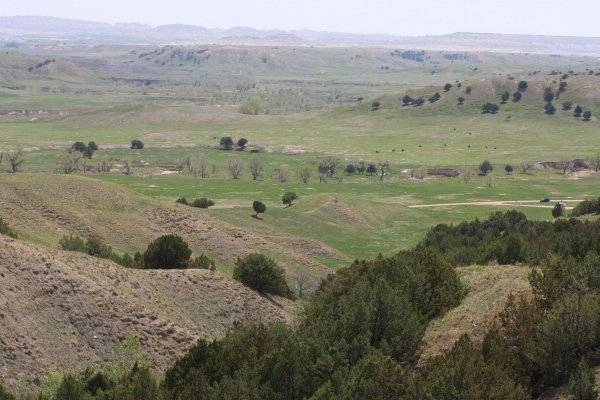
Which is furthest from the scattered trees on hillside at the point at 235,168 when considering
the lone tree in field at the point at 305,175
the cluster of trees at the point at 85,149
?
the cluster of trees at the point at 85,149

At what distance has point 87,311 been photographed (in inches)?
1807

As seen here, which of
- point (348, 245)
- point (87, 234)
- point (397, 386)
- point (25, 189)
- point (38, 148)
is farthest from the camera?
point (38, 148)

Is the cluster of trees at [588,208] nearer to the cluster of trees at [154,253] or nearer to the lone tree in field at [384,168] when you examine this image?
the cluster of trees at [154,253]

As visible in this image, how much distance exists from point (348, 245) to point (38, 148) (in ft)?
400

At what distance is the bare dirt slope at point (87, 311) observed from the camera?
4131 centimetres

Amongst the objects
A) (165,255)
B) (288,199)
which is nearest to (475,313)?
(165,255)

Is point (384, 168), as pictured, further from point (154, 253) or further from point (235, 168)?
point (154, 253)

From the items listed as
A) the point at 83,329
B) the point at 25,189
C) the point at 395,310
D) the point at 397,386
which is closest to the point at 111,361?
the point at 83,329

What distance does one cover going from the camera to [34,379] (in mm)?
39031

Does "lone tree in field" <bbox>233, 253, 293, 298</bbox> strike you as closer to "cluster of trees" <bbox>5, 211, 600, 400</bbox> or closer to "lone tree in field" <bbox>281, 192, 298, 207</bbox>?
"cluster of trees" <bbox>5, 211, 600, 400</bbox>

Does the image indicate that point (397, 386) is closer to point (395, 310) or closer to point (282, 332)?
point (395, 310)

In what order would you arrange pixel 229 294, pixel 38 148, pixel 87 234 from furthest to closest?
pixel 38 148 < pixel 87 234 < pixel 229 294

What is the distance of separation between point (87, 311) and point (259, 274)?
58.4 feet

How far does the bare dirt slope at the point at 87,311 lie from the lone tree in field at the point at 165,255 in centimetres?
455
